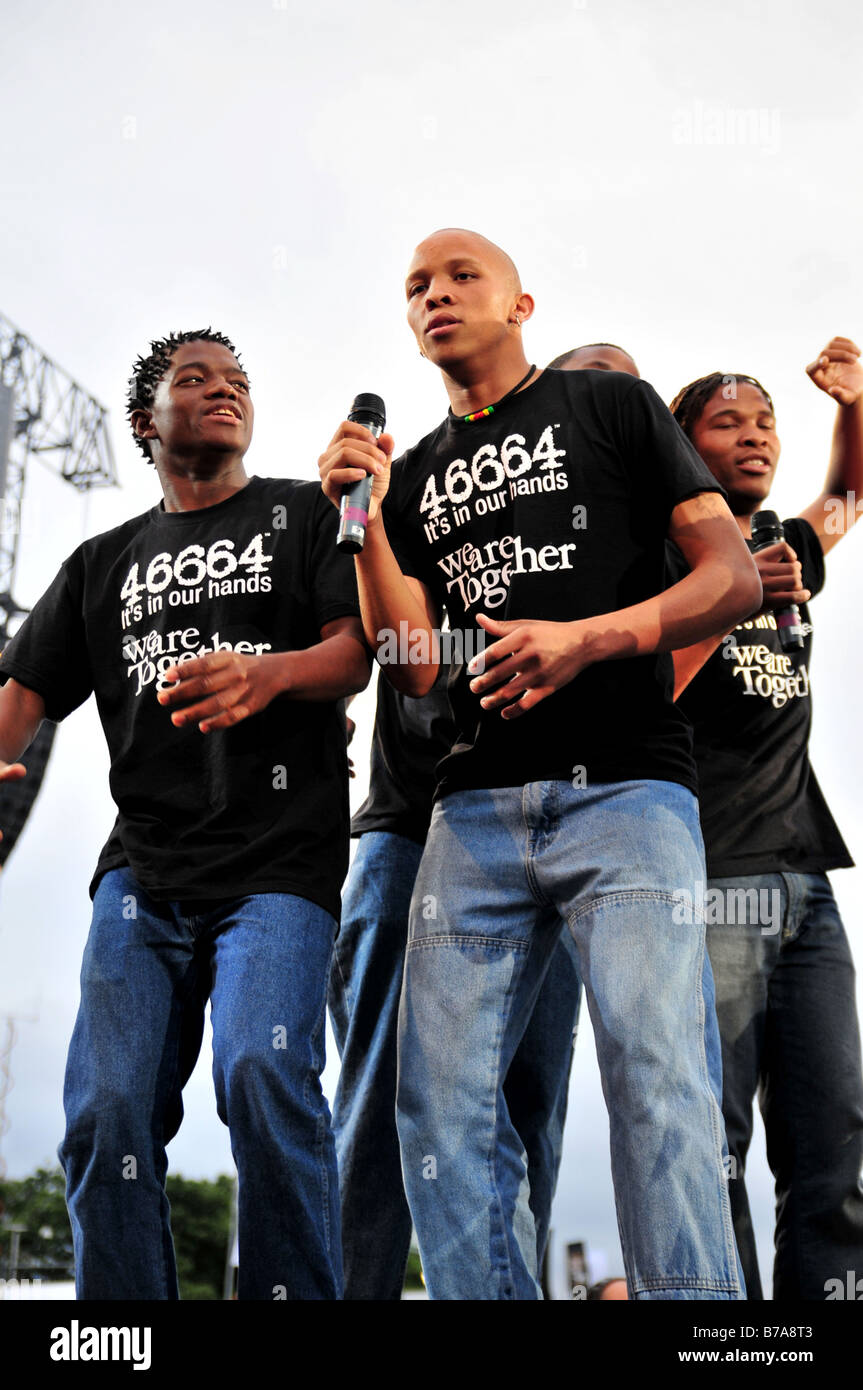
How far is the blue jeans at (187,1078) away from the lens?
202 cm

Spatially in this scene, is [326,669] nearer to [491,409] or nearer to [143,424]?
[491,409]

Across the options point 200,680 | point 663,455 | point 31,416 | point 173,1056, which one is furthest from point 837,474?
point 31,416

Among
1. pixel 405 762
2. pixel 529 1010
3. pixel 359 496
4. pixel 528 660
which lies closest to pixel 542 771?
pixel 528 660

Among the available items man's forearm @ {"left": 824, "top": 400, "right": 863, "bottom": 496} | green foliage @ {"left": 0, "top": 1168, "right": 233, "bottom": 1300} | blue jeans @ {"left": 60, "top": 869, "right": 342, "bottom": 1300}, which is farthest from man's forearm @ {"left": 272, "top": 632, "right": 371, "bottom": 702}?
green foliage @ {"left": 0, "top": 1168, "right": 233, "bottom": 1300}

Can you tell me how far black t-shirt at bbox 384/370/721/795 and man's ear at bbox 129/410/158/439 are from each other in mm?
752

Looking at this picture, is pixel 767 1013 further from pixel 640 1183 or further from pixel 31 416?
pixel 31 416

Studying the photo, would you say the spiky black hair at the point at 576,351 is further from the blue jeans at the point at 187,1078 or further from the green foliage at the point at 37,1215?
the green foliage at the point at 37,1215

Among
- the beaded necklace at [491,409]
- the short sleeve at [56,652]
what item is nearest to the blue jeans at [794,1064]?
the beaded necklace at [491,409]

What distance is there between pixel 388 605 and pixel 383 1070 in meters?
0.93

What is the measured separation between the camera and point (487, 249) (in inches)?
96.1

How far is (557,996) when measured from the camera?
8.57 feet

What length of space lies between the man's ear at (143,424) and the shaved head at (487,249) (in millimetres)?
724
